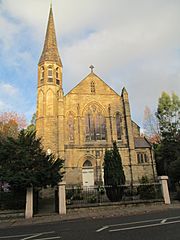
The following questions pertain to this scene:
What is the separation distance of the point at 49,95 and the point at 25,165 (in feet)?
56.0

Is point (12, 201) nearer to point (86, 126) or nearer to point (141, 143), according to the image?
point (86, 126)

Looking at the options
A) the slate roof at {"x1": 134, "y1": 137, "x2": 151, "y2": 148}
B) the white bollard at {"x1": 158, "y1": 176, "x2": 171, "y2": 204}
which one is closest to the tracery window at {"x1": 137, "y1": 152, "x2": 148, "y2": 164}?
the slate roof at {"x1": 134, "y1": 137, "x2": 151, "y2": 148}

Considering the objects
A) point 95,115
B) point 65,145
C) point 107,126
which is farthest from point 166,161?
point 65,145

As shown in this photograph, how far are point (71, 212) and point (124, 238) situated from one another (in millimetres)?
8520

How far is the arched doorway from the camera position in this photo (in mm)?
27047

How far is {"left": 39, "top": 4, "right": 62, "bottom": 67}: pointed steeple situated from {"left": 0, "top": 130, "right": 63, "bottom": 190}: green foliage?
19.7m

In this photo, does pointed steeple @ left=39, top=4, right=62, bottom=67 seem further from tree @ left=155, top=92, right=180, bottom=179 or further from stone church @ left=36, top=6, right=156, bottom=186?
tree @ left=155, top=92, right=180, bottom=179

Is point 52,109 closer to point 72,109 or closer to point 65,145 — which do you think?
point 72,109

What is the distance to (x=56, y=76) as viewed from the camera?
1260 inches

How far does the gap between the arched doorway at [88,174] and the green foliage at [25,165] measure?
12.3 meters

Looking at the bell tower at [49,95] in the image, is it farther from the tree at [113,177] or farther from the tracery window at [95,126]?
the tree at [113,177]

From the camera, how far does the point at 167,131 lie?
3122 cm

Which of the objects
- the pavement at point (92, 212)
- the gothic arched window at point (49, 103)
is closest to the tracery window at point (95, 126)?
the gothic arched window at point (49, 103)

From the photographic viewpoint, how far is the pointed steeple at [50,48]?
107ft
